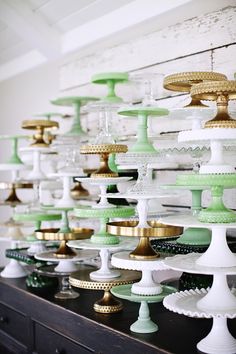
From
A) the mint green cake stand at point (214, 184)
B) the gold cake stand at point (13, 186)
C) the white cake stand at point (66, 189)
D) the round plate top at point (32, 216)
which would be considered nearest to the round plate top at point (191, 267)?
the mint green cake stand at point (214, 184)

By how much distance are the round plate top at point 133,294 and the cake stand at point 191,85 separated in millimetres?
494

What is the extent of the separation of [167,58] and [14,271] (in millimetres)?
1108

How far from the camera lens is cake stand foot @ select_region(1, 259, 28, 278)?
2.48m

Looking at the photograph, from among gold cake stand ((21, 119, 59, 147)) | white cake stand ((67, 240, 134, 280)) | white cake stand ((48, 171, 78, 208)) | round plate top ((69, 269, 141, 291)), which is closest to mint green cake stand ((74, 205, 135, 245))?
white cake stand ((67, 240, 134, 280))

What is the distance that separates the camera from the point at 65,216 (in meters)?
2.20

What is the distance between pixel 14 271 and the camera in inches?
97.8

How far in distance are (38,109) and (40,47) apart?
410 millimetres

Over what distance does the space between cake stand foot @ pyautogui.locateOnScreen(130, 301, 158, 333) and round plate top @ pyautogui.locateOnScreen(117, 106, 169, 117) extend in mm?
564

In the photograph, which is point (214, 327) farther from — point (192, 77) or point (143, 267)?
point (192, 77)

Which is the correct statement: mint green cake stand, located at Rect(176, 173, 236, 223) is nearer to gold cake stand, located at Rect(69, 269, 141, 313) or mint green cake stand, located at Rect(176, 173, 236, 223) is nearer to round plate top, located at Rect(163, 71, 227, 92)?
round plate top, located at Rect(163, 71, 227, 92)

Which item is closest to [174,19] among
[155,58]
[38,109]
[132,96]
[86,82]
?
[155,58]

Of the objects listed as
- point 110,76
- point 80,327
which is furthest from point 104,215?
point 110,76

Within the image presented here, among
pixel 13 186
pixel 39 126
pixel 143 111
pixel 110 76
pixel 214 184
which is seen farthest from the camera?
pixel 13 186

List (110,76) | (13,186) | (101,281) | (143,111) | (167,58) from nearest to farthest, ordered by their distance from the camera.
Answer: (143,111)
(101,281)
(110,76)
(167,58)
(13,186)
